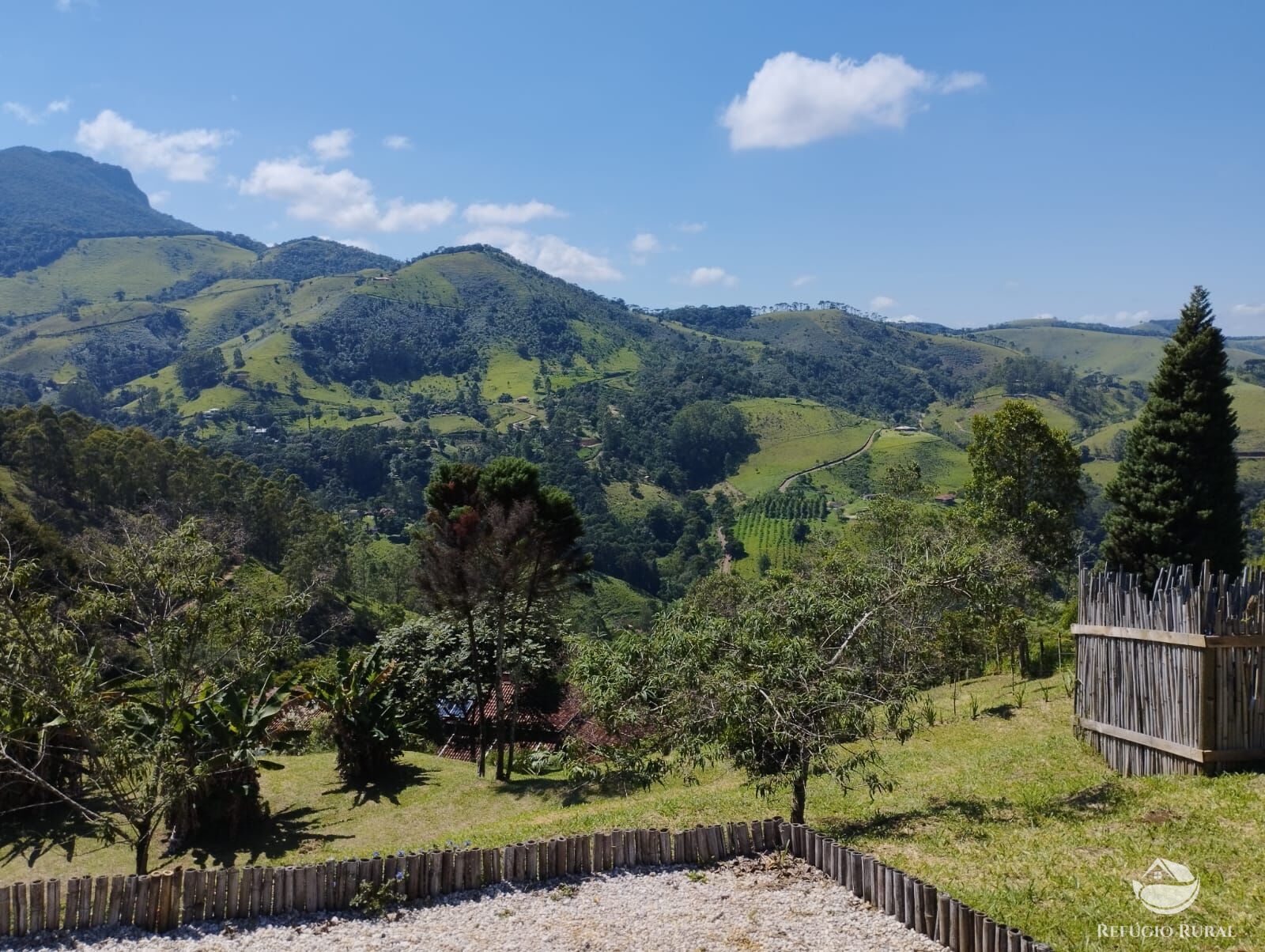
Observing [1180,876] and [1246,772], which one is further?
[1246,772]

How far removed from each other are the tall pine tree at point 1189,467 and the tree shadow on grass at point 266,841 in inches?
796

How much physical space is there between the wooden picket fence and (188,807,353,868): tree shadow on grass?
172 inches

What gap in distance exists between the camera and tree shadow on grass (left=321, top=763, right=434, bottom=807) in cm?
1588

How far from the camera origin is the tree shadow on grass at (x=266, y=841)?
1271cm

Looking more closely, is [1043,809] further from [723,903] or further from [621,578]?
[621,578]

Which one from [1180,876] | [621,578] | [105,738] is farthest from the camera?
[621,578]

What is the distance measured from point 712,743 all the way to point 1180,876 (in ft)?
15.2

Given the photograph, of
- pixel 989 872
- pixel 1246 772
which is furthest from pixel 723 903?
pixel 1246 772

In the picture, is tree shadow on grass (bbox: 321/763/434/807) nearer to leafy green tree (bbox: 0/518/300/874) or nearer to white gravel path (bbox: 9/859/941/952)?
leafy green tree (bbox: 0/518/300/874)

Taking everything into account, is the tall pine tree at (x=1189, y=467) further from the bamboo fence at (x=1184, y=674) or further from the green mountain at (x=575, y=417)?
the green mountain at (x=575, y=417)

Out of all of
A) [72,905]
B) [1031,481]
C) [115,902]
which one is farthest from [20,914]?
[1031,481]

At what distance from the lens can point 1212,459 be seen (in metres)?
21.4

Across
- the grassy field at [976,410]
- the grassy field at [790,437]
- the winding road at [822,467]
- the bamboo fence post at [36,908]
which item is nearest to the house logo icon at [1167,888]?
the bamboo fence post at [36,908]

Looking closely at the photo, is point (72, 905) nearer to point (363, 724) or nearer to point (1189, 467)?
point (363, 724)
